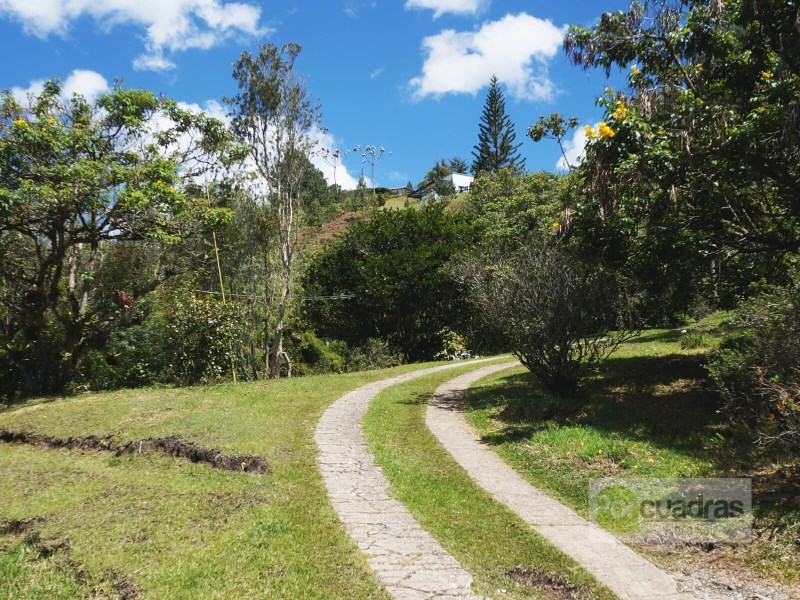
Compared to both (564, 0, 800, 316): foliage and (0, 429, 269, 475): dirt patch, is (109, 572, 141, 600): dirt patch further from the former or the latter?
(564, 0, 800, 316): foliage

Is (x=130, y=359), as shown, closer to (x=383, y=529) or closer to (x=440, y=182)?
(x=383, y=529)

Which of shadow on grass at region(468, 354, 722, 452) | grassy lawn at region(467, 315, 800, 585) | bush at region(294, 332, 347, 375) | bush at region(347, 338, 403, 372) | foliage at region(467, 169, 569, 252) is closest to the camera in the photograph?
grassy lawn at region(467, 315, 800, 585)

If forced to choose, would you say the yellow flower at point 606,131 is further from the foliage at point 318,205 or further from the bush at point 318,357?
the foliage at point 318,205

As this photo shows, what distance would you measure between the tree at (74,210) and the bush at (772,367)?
41.7ft

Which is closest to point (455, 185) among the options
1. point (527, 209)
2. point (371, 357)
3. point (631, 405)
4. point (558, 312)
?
point (527, 209)

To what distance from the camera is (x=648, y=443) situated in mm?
8289

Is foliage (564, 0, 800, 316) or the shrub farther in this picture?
the shrub

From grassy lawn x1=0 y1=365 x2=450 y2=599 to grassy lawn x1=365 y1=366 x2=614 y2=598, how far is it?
0.96m

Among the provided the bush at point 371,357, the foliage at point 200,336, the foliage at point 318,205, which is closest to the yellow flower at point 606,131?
the foliage at point 200,336

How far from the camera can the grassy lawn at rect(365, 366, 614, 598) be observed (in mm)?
4555

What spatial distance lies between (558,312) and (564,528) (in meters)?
5.68

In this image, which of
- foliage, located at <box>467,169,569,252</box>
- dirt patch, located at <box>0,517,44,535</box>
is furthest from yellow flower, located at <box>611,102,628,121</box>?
foliage, located at <box>467,169,569,252</box>

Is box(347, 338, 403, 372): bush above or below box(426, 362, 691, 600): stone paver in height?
above

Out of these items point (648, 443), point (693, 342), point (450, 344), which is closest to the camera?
point (648, 443)
